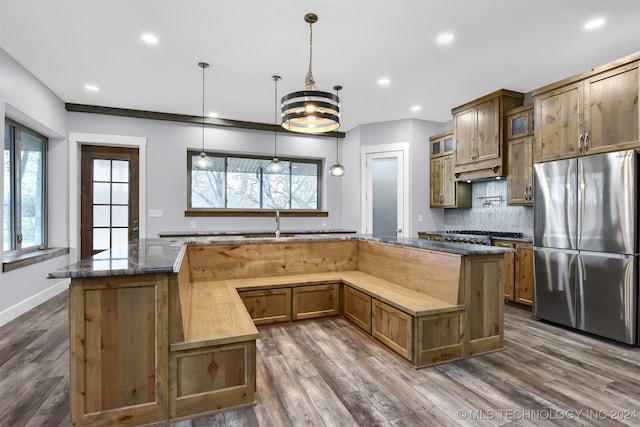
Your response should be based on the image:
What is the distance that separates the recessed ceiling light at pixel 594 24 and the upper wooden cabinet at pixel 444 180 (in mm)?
2525

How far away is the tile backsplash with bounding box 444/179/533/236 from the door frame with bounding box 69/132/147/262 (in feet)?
18.0

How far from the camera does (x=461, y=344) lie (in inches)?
105

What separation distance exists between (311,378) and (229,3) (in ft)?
9.84

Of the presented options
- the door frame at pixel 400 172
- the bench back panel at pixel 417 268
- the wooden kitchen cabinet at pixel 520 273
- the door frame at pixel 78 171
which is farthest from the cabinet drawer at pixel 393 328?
the door frame at pixel 78 171

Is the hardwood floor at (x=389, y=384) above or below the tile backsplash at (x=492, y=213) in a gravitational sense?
below

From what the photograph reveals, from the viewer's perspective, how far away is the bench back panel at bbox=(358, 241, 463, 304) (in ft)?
8.87

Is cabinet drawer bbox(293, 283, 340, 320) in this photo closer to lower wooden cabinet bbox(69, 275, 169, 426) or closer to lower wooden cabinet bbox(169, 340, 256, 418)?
lower wooden cabinet bbox(169, 340, 256, 418)

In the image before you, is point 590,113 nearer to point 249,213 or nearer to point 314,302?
point 314,302

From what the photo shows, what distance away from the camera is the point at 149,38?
3273 millimetres

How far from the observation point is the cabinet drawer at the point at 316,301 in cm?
351

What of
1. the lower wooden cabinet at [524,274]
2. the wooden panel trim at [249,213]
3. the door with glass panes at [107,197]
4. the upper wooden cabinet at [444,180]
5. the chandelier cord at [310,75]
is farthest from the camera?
the wooden panel trim at [249,213]

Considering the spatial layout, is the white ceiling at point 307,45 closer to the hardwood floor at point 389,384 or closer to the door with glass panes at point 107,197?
the door with glass panes at point 107,197

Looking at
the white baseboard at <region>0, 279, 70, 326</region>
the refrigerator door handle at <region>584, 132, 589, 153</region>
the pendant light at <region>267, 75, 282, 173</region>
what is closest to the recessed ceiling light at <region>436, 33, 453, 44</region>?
the refrigerator door handle at <region>584, 132, 589, 153</region>

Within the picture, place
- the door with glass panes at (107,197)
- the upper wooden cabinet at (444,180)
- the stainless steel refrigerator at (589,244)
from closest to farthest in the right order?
the stainless steel refrigerator at (589,244)
the door with glass panes at (107,197)
the upper wooden cabinet at (444,180)
